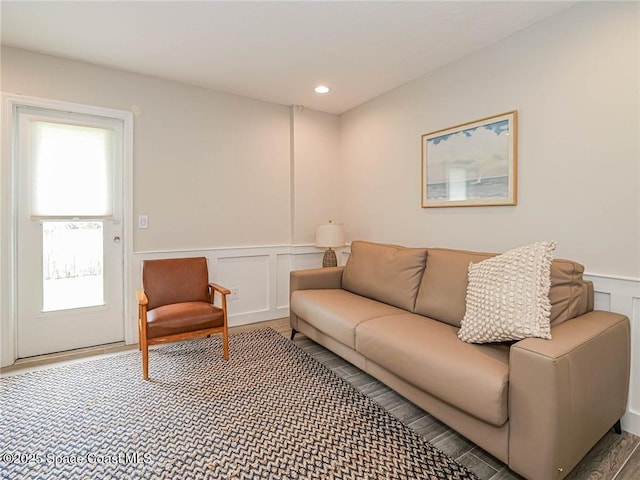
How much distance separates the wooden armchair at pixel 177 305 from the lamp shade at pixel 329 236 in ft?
4.01

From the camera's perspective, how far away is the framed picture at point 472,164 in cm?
235

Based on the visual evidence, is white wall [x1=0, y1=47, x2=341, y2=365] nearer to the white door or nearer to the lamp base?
the white door

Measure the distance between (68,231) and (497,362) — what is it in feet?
10.8

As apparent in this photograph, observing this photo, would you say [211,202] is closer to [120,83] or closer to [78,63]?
[120,83]

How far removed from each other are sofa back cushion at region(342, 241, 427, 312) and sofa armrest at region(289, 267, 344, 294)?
0.26 feet

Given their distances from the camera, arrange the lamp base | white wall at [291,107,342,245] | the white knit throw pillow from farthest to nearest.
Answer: white wall at [291,107,342,245], the lamp base, the white knit throw pillow

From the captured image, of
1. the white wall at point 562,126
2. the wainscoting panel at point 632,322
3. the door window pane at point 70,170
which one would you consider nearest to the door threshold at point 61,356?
the door window pane at point 70,170

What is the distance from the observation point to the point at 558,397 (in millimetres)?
1295

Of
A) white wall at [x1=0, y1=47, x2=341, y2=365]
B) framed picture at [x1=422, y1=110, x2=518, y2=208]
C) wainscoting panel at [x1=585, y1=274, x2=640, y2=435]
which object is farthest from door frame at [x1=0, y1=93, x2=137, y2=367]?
wainscoting panel at [x1=585, y1=274, x2=640, y2=435]

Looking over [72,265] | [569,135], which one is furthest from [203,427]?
[569,135]

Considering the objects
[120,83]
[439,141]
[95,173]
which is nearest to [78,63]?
[120,83]

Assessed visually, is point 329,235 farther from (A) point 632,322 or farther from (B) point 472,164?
(A) point 632,322

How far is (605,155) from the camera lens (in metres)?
1.90

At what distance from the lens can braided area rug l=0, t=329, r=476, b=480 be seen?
1530mm
